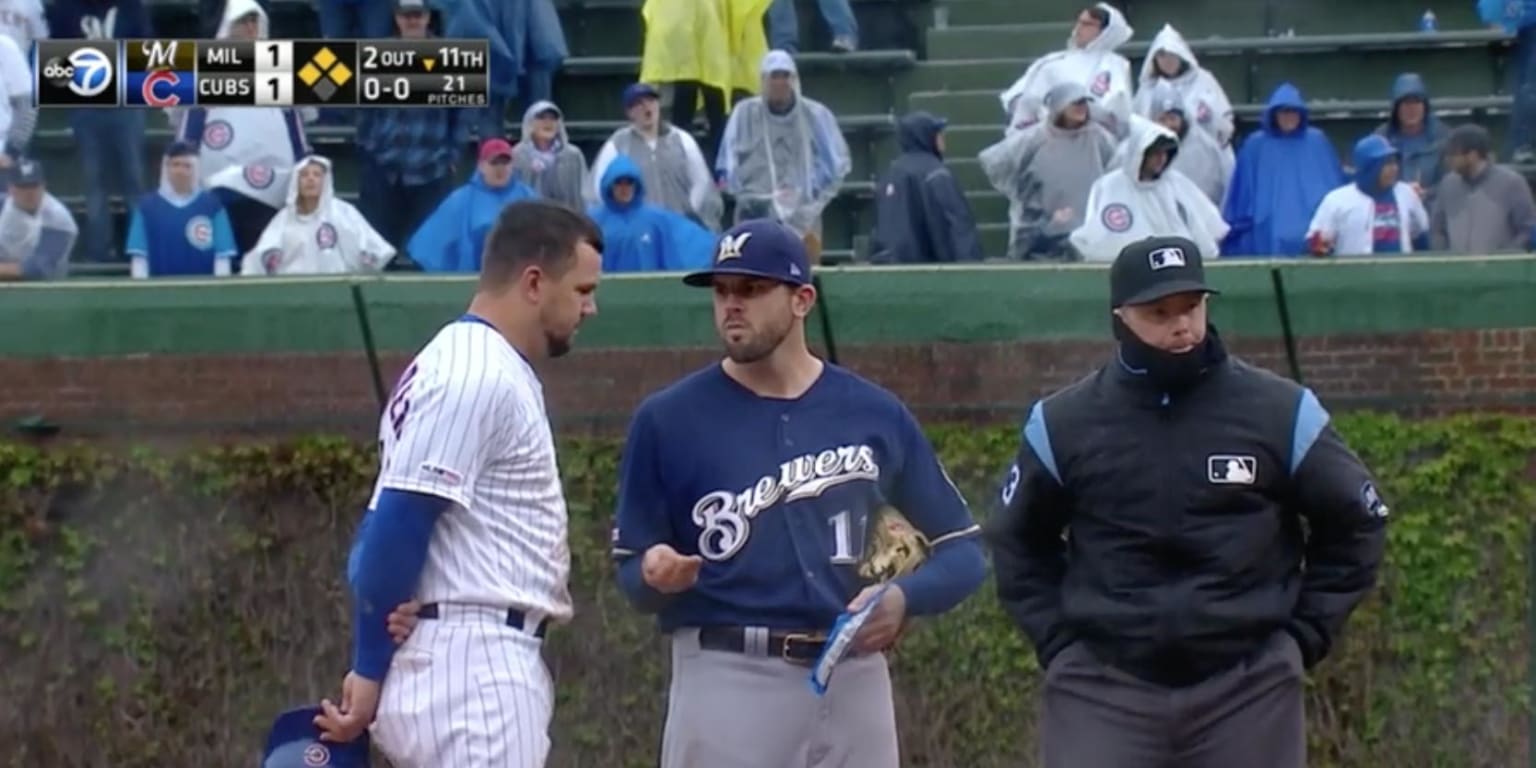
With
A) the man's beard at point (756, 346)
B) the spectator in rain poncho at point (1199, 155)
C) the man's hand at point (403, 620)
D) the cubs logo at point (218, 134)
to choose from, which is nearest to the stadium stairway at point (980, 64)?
the cubs logo at point (218, 134)

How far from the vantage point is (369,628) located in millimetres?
5297

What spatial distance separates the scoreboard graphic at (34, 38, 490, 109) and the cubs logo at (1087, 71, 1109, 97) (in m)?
3.40

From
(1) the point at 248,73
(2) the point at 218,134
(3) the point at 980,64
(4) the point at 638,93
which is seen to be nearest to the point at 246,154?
(2) the point at 218,134

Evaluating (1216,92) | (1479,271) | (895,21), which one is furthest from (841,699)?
(895,21)

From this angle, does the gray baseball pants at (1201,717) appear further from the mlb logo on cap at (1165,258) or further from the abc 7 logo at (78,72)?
the abc 7 logo at (78,72)

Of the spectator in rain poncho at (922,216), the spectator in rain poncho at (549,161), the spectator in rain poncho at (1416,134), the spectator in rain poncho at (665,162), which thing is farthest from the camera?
the spectator in rain poncho at (1416,134)

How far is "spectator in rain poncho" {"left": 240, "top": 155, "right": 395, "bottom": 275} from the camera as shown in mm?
12516

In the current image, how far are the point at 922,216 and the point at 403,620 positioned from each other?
805cm

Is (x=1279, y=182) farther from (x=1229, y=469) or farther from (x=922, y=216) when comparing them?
(x=1229, y=469)

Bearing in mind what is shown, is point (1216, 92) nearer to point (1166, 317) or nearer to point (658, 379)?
point (658, 379)

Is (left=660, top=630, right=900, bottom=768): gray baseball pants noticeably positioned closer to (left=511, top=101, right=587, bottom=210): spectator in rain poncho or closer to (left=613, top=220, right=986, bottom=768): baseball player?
(left=613, top=220, right=986, bottom=768): baseball player

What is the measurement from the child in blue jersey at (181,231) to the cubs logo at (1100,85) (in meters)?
4.73

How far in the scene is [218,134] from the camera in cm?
1377

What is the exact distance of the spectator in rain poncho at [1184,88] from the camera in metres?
14.1
